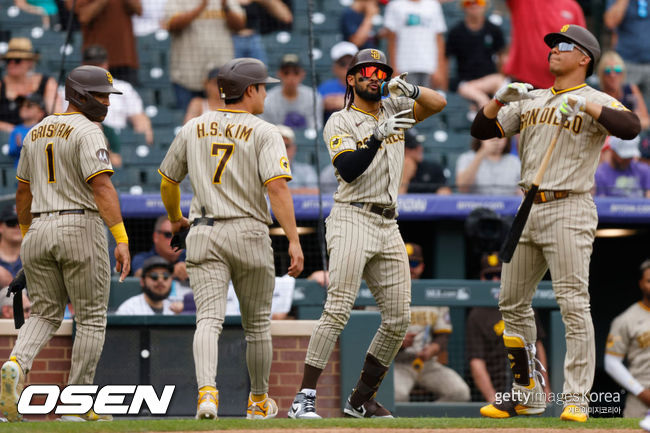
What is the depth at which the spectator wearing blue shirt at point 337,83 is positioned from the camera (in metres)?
10.4

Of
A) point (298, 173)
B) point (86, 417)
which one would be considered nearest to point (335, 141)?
point (86, 417)

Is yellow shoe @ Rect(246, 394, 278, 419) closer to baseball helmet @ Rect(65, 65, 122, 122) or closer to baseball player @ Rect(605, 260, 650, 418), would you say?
baseball helmet @ Rect(65, 65, 122, 122)

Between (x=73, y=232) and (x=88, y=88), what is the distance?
0.76 metres

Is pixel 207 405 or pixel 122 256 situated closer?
pixel 207 405

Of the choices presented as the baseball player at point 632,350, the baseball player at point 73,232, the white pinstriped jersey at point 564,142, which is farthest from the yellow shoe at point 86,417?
the baseball player at point 632,350

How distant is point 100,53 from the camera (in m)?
9.91

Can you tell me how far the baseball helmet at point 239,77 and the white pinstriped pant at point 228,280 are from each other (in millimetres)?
656

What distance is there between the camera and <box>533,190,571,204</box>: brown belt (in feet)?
18.9

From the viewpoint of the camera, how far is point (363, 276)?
608 cm

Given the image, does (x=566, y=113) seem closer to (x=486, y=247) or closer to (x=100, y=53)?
(x=486, y=247)

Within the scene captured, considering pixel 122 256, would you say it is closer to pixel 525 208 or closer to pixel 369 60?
pixel 369 60

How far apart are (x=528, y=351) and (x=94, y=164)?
94.8 inches

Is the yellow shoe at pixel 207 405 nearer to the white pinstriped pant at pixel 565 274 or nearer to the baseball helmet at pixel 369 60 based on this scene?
the white pinstriped pant at pixel 565 274

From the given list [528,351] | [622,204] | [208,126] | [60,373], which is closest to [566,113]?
[528,351]
